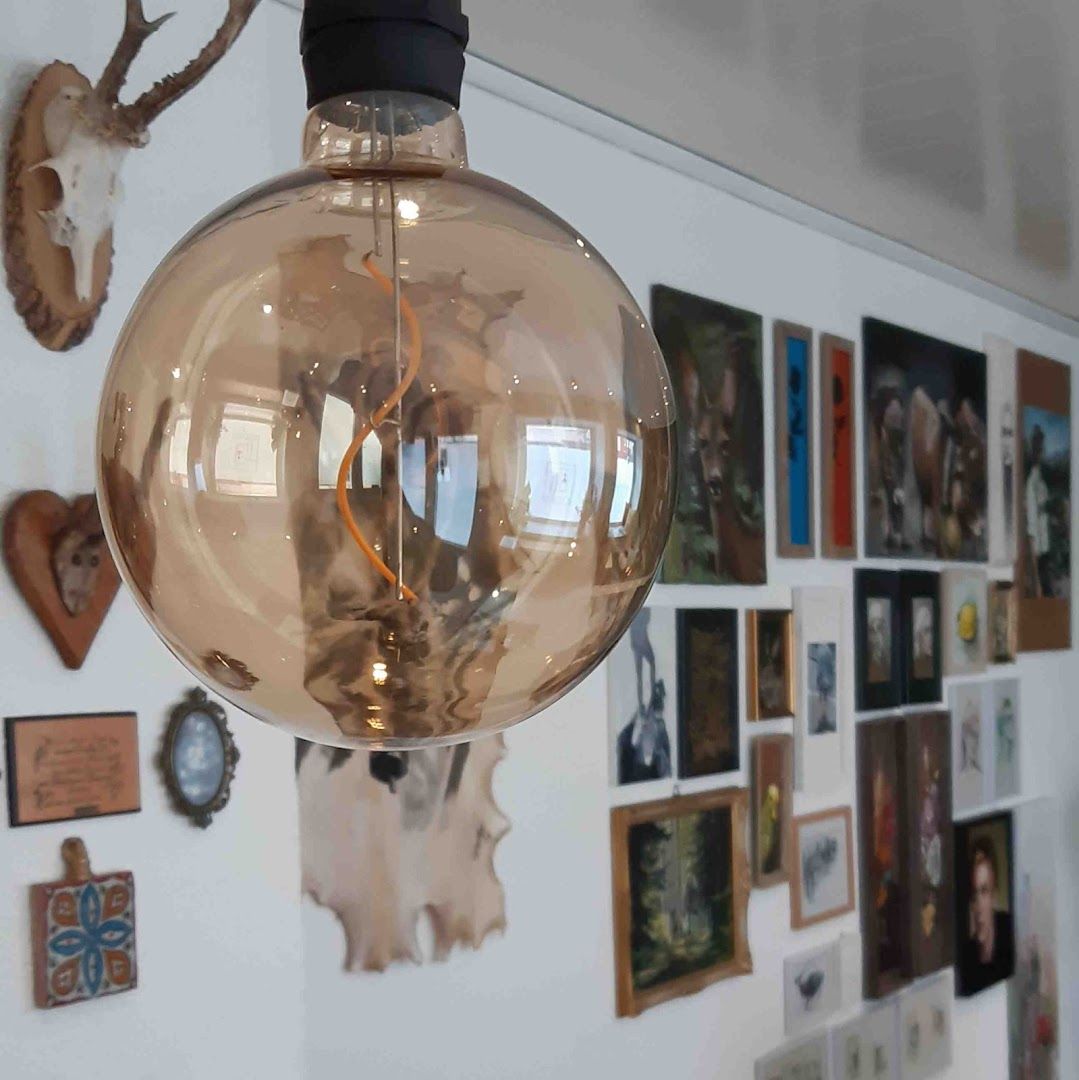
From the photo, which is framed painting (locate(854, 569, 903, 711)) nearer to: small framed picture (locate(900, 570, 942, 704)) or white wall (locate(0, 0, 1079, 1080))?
small framed picture (locate(900, 570, 942, 704))

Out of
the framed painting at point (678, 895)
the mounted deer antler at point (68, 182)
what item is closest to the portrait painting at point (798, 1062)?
the framed painting at point (678, 895)

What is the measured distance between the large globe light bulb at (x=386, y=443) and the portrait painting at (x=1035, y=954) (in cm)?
309

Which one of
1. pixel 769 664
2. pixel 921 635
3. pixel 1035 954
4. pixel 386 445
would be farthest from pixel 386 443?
pixel 1035 954

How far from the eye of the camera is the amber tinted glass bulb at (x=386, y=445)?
0.38 meters

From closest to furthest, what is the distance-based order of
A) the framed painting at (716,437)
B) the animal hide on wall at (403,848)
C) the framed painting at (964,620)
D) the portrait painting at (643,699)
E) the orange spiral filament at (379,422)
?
the orange spiral filament at (379,422) → the animal hide on wall at (403,848) → the portrait painting at (643,699) → the framed painting at (716,437) → the framed painting at (964,620)

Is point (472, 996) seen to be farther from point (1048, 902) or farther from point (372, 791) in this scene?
point (1048, 902)

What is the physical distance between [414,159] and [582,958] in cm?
170

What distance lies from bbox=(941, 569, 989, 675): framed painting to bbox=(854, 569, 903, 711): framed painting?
22 cm

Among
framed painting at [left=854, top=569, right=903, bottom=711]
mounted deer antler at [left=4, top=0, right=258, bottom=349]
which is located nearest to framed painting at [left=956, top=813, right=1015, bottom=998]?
framed painting at [left=854, top=569, right=903, bottom=711]

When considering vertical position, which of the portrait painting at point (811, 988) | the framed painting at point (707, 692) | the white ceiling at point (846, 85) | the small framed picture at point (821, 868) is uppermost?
the white ceiling at point (846, 85)

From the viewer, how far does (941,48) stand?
5.73 feet

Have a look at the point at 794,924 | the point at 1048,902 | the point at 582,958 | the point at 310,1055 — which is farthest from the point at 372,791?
the point at 1048,902

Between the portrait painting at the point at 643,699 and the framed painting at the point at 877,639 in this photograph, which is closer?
the portrait painting at the point at 643,699

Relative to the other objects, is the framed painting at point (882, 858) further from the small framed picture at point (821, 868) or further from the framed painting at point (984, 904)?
the framed painting at point (984, 904)
